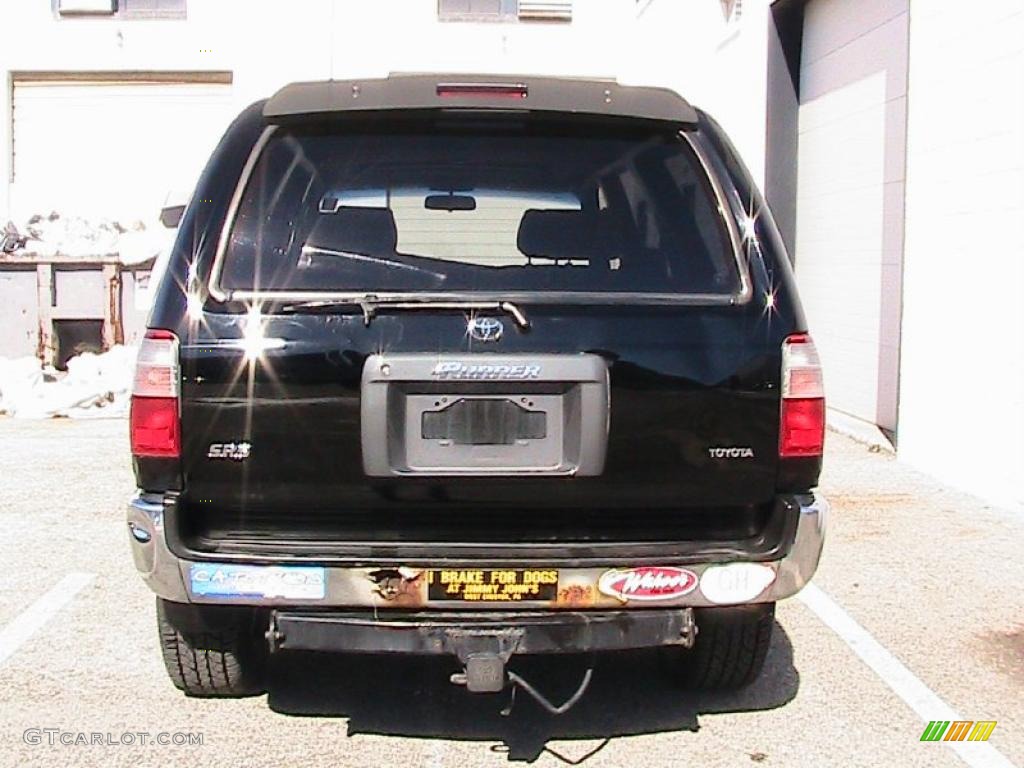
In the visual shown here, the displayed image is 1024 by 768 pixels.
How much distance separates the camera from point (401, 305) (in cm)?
328

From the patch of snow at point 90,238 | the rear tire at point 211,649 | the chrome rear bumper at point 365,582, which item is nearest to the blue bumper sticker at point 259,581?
the chrome rear bumper at point 365,582

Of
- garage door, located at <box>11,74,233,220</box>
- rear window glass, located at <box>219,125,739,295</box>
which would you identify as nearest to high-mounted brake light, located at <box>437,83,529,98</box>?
rear window glass, located at <box>219,125,739,295</box>

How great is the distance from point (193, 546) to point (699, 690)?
179 centimetres

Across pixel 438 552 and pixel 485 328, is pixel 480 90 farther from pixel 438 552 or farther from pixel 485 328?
pixel 438 552

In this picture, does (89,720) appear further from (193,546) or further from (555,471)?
(555,471)

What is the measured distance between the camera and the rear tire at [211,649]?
11.7 feet

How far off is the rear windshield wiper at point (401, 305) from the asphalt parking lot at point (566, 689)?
1337mm

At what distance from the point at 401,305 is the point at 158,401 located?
2.27ft

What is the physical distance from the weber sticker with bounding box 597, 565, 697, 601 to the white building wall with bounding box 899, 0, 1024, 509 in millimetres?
4266

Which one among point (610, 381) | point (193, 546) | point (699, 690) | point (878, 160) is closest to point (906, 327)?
point (878, 160)

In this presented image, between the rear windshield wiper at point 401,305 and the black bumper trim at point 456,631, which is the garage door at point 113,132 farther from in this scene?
the black bumper trim at point 456,631

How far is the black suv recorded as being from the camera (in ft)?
10.7

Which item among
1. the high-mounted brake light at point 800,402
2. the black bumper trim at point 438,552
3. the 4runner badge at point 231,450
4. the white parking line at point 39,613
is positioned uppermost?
the high-mounted brake light at point 800,402

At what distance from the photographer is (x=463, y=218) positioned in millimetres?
4406
